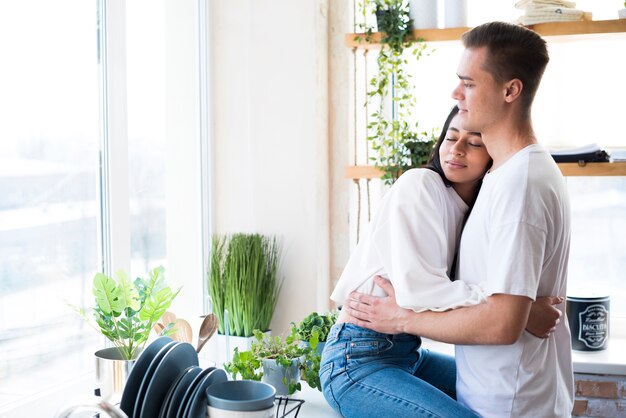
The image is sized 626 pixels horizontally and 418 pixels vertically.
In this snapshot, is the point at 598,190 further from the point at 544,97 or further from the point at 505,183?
the point at 505,183

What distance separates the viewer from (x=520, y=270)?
5.92 feet

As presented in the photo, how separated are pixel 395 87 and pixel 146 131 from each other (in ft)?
3.69

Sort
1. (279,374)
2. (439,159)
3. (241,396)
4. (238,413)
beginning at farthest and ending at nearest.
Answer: (279,374)
(439,159)
(241,396)
(238,413)

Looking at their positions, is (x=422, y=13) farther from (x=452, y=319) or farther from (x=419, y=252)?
(x=452, y=319)

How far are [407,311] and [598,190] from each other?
1.79 m

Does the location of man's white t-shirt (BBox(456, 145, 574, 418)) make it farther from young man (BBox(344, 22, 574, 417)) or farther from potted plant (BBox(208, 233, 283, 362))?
potted plant (BBox(208, 233, 283, 362))

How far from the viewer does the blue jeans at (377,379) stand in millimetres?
1950

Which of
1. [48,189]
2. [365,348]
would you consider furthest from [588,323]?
[48,189]

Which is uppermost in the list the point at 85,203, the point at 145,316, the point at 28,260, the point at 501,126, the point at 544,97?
the point at 544,97

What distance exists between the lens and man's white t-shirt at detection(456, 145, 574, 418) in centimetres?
181

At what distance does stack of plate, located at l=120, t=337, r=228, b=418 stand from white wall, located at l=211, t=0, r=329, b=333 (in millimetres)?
1466

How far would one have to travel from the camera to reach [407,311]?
6.60 feet

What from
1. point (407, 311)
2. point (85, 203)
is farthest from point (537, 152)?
point (85, 203)

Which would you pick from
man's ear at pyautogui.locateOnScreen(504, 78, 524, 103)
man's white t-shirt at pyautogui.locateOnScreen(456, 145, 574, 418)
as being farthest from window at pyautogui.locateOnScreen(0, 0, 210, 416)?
man's ear at pyautogui.locateOnScreen(504, 78, 524, 103)
